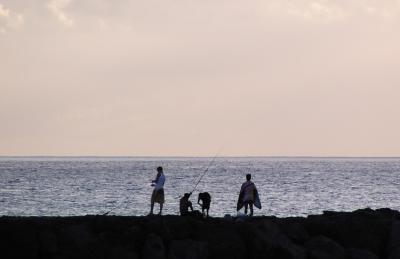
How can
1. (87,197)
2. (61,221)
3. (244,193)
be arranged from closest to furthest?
(61,221), (244,193), (87,197)

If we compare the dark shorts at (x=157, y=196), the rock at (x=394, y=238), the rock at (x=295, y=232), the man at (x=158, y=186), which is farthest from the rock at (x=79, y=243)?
the rock at (x=394, y=238)

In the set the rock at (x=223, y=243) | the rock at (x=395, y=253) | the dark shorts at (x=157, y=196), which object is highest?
the dark shorts at (x=157, y=196)

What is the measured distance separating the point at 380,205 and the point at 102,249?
34423 mm

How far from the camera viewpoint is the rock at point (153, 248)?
57.2 ft

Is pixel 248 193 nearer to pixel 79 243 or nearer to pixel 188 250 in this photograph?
pixel 188 250

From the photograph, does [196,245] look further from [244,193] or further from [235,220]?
[244,193]

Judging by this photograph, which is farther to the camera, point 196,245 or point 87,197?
point 87,197

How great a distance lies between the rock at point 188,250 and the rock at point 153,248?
189mm

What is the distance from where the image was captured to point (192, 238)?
59.7 feet

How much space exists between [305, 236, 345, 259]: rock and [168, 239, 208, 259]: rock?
2.35m

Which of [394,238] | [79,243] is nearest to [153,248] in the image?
[79,243]

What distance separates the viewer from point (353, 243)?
19.3 metres

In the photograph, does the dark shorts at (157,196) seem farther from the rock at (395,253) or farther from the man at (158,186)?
the rock at (395,253)

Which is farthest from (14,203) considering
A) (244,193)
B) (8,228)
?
(8,228)
